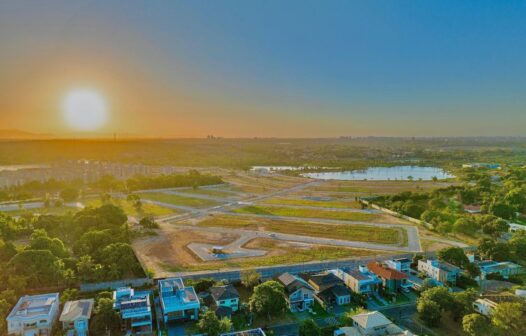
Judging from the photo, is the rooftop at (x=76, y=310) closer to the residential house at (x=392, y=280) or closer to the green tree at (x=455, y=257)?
the residential house at (x=392, y=280)

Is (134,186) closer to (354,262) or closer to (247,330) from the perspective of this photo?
(354,262)

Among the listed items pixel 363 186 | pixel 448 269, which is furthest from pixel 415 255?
pixel 363 186

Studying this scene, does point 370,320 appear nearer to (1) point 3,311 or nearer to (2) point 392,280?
(2) point 392,280

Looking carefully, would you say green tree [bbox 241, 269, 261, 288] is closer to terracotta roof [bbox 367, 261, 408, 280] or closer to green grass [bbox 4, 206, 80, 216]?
terracotta roof [bbox 367, 261, 408, 280]

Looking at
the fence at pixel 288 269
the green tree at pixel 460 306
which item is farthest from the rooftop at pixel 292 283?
the green tree at pixel 460 306

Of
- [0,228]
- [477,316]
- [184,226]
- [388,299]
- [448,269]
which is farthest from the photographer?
[184,226]

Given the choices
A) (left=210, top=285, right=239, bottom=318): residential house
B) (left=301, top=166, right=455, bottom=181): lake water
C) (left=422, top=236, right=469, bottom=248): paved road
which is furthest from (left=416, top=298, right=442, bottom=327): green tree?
(left=301, top=166, right=455, bottom=181): lake water
